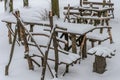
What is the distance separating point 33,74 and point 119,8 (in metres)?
10.5

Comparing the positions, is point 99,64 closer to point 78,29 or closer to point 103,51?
point 103,51

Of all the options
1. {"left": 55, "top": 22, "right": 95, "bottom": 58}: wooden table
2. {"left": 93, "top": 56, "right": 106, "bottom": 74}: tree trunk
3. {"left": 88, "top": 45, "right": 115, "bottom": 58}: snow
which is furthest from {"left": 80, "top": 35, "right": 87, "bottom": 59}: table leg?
{"left": 93, "top": 56, "right": 106, "bottom": 74}: tree trunk

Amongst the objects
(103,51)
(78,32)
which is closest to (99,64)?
(103,51)

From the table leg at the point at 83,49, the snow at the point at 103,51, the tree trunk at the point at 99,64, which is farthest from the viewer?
the table leg at the point at 83,49

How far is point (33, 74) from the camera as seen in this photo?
6.44m

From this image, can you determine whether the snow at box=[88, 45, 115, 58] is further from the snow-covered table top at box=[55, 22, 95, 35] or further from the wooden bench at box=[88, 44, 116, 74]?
the snow-covered table top at box=[55, 22, 95, 35]

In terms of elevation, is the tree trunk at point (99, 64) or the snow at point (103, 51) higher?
the snow at point (103, 51)

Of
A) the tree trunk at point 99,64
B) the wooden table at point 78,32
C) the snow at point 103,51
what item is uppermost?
the wooden table at point 78,32

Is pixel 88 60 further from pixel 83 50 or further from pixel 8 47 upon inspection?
pixel 8 47

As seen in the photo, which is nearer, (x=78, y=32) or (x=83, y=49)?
(x=78, y=32)

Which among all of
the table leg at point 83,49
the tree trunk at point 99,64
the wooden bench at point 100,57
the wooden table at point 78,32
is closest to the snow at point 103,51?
the wooden bench at point 100,57

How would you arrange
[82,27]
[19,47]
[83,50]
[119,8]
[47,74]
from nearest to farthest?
[47,74] → [82,27] → [83,50] → [19,47] → [119,8]

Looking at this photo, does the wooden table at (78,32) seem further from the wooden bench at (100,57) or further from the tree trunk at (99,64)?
the tree trunk at (99,64)

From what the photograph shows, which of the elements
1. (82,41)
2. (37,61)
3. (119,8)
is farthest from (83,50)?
(119,8)
